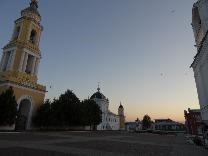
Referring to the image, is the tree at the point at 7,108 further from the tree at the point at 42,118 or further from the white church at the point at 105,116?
the white church at the point at 105,116

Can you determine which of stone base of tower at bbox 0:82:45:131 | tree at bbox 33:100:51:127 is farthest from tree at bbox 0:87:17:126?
tree at bbox 33:100:51:127

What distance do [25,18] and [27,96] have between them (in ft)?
59.7

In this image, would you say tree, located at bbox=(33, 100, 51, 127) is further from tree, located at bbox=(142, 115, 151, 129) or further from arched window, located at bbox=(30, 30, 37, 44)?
tree, located at bbox=(142, 115, 151, 129)

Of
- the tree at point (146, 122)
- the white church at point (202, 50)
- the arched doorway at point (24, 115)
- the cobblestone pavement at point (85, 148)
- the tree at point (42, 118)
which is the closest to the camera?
the cobblestone pavement at point (85, 148)

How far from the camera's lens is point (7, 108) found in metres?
36.1

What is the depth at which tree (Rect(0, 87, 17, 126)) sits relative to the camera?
35594 millimetres

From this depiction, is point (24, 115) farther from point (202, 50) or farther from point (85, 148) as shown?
point (202, 50)

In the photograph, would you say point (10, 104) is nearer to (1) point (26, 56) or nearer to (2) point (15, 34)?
(1) point (26, 56)

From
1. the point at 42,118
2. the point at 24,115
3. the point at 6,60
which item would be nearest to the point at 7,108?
the point at 24,115

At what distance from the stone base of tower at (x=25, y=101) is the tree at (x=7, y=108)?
3488 millimetres

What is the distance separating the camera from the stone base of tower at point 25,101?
41.5 meters

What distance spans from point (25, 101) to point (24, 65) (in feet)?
25.9

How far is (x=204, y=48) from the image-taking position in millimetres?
16688

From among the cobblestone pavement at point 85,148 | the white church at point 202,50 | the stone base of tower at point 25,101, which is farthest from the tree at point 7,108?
the white church at point 202,50
